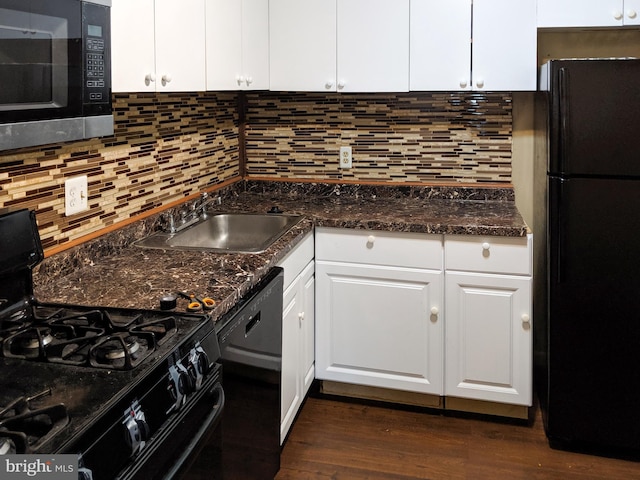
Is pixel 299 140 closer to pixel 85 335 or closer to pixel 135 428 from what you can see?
pixel 85 335

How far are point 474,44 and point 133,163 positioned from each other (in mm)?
1450

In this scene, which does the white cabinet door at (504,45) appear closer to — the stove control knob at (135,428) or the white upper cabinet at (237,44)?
the white upper cabinet at (237,44)

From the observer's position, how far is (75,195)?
77.4 inches

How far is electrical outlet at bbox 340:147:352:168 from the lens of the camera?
3.15 meters

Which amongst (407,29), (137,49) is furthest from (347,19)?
(137,49)

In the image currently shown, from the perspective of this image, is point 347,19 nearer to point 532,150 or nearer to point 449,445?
point 532,150

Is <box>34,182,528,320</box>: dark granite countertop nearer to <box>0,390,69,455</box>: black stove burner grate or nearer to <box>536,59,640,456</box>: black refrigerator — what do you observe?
<box>536,59,640,456</box>: black refrigerator

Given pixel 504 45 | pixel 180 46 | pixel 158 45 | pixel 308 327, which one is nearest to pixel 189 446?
pixel 158 45

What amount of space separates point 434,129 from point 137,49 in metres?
1.65

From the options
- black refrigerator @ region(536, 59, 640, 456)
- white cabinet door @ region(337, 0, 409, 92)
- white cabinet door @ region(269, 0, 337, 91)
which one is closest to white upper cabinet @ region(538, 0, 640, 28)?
black refrigerator @ region(536, 59, 640, 456)

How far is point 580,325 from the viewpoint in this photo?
93.0 inches

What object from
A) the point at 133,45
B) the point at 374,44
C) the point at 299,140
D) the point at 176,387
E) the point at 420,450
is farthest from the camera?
the point at 299,140

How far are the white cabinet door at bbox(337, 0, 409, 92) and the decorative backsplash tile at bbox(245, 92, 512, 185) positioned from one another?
299mm

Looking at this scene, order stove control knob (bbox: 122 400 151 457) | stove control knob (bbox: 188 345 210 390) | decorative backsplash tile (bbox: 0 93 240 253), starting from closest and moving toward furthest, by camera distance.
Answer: stove control knob (bbox: 122 400 151 457)
stove control knob (bbox: 188 345 210 390)
decorative backsplash tile (bbox: 0 93 240 253)
